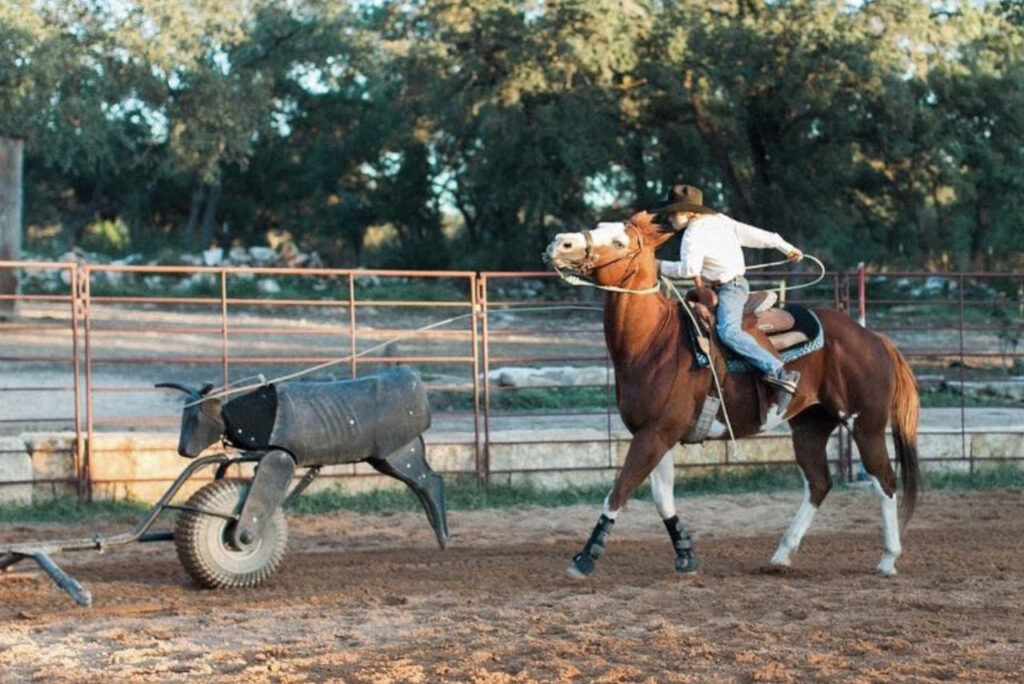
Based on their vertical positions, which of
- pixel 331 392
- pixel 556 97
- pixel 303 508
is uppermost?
pixel 556 97

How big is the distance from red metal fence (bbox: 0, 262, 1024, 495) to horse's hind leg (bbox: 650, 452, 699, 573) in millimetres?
1472

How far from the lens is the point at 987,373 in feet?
67.5

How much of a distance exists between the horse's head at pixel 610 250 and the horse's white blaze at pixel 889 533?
208cm

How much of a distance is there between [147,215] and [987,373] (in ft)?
109

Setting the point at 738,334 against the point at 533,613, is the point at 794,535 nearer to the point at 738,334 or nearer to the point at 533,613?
the point at 738,334

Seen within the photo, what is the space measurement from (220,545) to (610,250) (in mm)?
2698

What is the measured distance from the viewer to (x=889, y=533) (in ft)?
28.4

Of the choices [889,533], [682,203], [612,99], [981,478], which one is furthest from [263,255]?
[889,533]

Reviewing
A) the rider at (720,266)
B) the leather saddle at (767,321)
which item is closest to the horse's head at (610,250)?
the rider at (720,266)

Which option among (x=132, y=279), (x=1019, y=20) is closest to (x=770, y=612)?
(x=1019, y=20)

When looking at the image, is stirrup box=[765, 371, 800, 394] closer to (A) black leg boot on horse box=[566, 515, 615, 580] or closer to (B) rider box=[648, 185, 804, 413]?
(B) rider box=[648, 185, 804, 413]

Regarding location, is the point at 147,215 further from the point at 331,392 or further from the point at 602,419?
the point at 331,392

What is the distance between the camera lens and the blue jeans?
8500mm

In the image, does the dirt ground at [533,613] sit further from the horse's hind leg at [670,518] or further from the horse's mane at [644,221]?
the horse's mane at [644,221]
